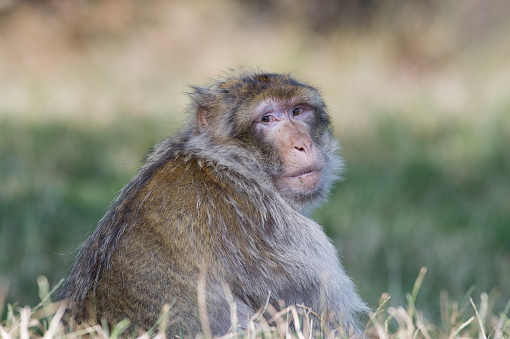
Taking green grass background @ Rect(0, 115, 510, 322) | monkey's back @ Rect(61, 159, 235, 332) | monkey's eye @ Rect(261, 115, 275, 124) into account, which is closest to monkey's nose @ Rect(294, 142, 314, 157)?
monkey's eye @ Rect(261, 115, 275, 124)

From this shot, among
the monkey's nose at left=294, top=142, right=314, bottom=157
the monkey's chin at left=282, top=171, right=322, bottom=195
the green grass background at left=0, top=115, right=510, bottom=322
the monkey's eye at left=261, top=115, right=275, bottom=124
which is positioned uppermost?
the monkey's eye at left=261, top=115, right=275, bottom=124

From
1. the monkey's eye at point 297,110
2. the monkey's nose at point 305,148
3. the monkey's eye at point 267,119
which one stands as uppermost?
the monkey's eye at point 297,110

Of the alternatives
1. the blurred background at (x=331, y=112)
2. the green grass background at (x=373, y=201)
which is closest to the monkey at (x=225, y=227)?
the blurred background at (x=331, y=112)

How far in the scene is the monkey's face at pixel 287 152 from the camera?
→ 4051 mm

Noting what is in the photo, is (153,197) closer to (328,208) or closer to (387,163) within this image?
(328,208)

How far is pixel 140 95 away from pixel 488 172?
4949 millimetres

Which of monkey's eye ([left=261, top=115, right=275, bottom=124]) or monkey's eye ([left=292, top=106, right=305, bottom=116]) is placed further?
monkey's eye ([left=292, top=106, right=305, bottom=116])

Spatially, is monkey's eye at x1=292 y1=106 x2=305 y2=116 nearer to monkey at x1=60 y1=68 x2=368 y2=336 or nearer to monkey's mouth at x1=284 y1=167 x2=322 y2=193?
monkey at x1=60 y1=68 x2=368 y2=336

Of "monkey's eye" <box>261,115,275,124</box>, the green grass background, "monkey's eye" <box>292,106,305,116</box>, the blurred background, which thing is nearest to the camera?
"monkey's eye" <box>261,115,275,124</box>

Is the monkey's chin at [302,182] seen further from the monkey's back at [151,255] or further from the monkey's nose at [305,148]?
the monkey's back at [151,255]

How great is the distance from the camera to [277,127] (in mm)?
4117

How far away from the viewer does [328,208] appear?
7465 mm

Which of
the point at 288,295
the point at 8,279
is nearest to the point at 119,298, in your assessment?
the point at 288,295

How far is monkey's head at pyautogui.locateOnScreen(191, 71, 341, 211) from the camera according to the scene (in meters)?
4.07
